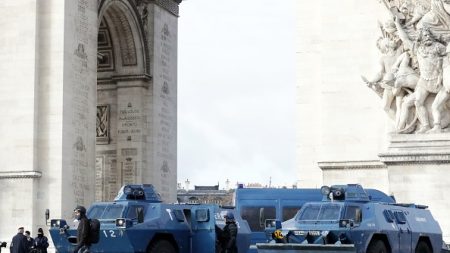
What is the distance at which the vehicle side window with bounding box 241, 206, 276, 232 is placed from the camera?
30016 mm

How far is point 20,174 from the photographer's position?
129ft

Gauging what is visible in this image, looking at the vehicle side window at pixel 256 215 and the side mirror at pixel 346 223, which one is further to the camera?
the vehicle side window at pixel 256 215

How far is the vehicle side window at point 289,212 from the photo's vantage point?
98.0 ft

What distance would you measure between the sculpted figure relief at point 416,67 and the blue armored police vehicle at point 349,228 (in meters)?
4.03

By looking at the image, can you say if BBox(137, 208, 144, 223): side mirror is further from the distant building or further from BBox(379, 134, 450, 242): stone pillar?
the distant building

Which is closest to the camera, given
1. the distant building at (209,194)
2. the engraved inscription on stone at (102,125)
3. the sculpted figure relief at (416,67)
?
the sculpted figure relief at (416,67)

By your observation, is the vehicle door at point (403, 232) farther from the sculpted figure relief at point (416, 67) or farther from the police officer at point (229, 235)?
the sculpted figure relief at point (416, 67)

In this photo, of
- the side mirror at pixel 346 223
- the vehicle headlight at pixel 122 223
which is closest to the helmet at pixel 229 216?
the vehicle headlight at pixel 122 223

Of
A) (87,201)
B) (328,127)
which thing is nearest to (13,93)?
(87,201)

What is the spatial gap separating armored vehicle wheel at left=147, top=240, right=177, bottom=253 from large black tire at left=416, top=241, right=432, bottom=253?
604 cm

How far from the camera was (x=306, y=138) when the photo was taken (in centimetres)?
3434

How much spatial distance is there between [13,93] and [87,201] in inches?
193

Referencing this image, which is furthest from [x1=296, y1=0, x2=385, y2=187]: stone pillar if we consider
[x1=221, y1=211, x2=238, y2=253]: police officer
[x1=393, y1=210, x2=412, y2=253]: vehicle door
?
[x1=221, y1=211, x2=238, y2=253]: police officer

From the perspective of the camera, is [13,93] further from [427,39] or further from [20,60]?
[427,39]
